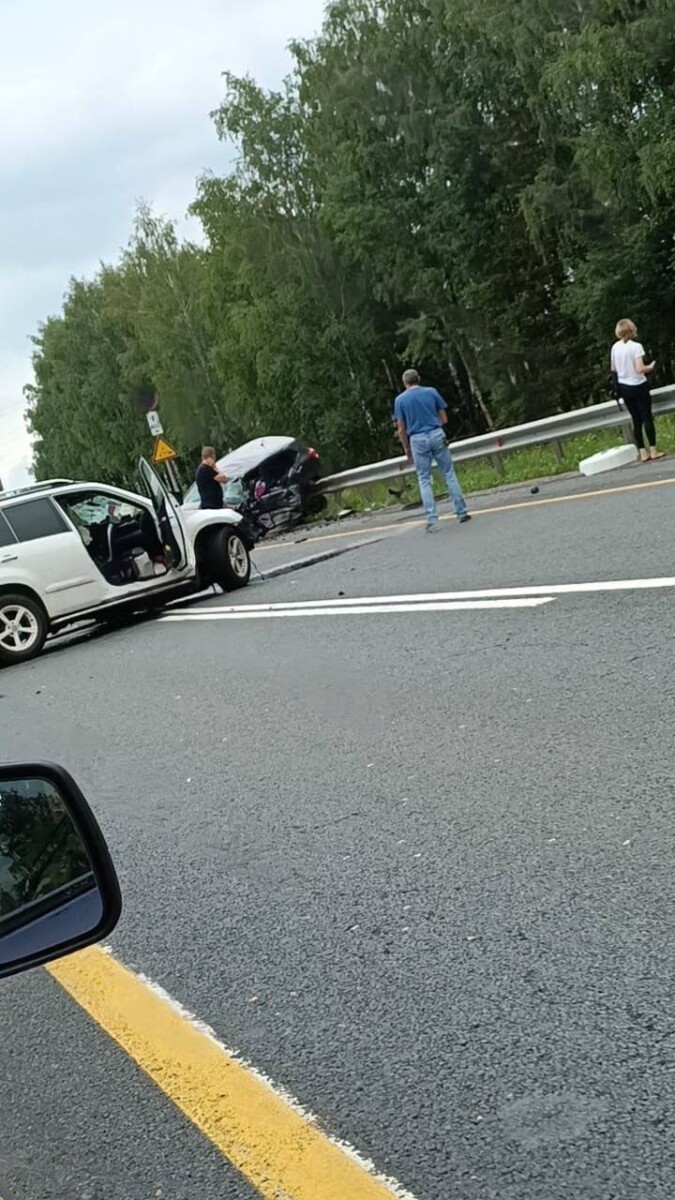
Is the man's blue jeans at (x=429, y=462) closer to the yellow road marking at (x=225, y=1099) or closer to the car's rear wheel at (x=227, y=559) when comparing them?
the car's rear wheel at (x=227, y=559)

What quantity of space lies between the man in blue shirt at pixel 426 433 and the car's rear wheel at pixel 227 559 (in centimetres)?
215

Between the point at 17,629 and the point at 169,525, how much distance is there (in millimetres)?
1909

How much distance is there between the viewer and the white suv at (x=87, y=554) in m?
13.0

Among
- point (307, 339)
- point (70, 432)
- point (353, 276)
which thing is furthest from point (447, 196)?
point (70, 432)

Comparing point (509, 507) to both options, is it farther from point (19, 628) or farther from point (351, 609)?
point (19, 628)

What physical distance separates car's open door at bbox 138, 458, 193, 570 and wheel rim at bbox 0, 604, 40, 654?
157 centimetres

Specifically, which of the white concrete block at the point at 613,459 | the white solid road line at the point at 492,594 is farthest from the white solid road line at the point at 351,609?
the white concrete block at the point at 613,459

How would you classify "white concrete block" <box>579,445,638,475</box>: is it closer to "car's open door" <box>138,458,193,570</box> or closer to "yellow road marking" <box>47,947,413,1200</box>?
"car's open door" <box>138,458,193,570</box>

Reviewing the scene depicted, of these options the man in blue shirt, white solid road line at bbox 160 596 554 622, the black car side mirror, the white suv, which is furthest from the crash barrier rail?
the black car side mirror

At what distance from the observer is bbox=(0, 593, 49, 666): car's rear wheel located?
12.9m

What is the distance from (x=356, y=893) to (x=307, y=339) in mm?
43110

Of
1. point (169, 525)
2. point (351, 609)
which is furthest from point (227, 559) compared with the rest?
point (351, 609)

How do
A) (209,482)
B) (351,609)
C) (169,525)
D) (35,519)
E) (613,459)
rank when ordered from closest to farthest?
(351,609) → (35,519) → (169,525) → (613,459) → (209,482)

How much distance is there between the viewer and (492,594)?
902cm
